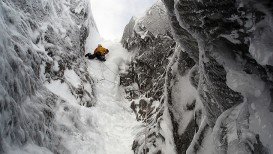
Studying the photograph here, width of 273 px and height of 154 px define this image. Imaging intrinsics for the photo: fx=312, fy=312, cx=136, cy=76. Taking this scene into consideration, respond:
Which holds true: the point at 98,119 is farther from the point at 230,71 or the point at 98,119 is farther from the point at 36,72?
the point at 230,71

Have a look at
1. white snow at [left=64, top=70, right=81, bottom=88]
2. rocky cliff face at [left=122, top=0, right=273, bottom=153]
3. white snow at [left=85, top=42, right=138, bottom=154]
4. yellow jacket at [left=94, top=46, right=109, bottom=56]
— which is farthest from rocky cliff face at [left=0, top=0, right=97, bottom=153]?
rocky cliff face at [left=122, top=0, right=273, bottom=153]

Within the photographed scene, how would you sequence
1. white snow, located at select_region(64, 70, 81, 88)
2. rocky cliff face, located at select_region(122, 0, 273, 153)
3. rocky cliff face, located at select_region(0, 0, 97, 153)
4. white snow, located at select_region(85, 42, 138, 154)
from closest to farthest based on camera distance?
rocky cliff face, located at select_region(122, 0, 273, 153), rocky cliff face, located at select_region(0, 0, 97, 153), white snow, located at select_region(85, 42, 138, 154), white snow, located at select_region(64, 70, 81, 88)

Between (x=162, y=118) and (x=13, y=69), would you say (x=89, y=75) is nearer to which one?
(x=162, y=118)

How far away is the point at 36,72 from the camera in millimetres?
7586

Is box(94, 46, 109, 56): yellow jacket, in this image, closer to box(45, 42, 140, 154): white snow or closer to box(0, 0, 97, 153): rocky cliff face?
box(45, 42, 140, 154): white snow

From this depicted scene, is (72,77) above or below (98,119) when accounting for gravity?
above

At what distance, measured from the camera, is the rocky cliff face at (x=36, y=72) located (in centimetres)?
559

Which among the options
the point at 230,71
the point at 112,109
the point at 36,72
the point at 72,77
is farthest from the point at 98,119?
the point at 230,71

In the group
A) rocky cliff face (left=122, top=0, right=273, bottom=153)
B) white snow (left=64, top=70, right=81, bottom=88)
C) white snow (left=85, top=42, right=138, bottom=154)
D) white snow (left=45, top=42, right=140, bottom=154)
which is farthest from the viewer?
white snow (left=64, top=70, right=81, bottom=88)

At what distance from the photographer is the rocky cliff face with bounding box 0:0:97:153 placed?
5.59 m

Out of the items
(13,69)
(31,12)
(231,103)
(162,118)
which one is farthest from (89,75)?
(231,103)

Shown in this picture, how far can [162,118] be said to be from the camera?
754cm

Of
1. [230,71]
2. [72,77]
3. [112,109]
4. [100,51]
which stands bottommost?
[112,109]

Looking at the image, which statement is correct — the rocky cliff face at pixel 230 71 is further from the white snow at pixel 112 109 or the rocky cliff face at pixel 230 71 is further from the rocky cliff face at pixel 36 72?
the rocky cliff face at pixel 36 72
